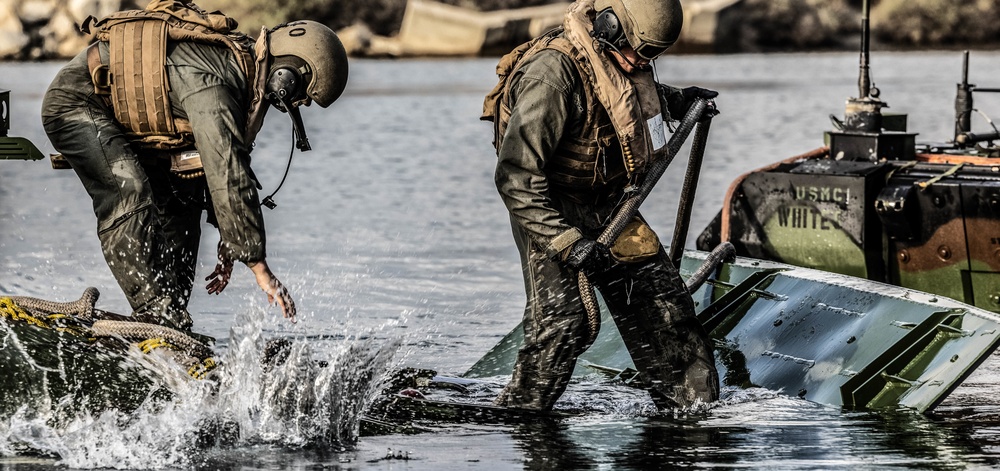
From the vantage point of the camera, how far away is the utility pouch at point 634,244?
24.5 feet

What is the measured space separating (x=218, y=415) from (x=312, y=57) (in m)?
1.48

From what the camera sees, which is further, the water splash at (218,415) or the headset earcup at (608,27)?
the headset earcup at (608,27)

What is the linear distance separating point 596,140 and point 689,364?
1.12 m

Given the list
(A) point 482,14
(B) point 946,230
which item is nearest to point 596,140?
(B) point 946,230

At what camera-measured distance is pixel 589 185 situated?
293 inches

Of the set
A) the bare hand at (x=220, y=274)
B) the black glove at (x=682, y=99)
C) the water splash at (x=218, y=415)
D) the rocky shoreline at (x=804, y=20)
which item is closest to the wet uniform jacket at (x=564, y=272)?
the black glove at (x=682, y=99)

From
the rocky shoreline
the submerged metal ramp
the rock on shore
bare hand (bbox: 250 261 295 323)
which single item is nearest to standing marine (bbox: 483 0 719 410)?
the submerged metal ramp

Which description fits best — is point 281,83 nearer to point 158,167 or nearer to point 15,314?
point 158,167

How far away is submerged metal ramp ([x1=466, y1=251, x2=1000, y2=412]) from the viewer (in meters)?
7.69

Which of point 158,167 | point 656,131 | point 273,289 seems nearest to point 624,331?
point 656,131

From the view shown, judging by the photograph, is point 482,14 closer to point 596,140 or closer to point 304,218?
point 304,218

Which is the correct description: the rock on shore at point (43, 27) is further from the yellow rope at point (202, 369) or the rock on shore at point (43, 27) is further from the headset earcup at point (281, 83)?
the yellow rope at point (202, 369)

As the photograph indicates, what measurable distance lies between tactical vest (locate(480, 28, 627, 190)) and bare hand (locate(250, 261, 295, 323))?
1077mm

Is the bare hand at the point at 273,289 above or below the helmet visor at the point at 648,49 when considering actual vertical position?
below
